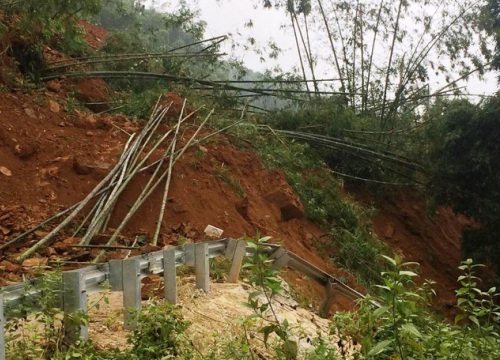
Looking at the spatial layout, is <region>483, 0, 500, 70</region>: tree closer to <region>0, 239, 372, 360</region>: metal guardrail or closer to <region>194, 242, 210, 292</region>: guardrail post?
<region>0, 239, 372, 360</region>: metal guardrail

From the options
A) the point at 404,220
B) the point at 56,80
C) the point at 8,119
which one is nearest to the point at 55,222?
the point at 8,119

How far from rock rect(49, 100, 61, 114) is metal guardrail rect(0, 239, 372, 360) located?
13.3ft

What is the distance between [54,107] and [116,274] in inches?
199

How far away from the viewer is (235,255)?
4844mm

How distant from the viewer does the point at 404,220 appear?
13289 mm

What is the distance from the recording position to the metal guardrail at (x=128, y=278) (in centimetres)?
272

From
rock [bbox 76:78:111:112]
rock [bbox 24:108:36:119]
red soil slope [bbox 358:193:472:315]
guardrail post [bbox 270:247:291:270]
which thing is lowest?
red soil slope [bbox 358:193:472:315]

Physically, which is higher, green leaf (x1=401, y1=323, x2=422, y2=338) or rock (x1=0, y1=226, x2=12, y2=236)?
rock (x1=0, y1=226, x2=12, y2=236)

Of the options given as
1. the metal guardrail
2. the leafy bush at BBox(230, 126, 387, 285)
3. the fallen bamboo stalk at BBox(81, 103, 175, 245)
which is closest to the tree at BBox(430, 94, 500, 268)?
the leafy bush at BBox(230, 126, 387, 285)

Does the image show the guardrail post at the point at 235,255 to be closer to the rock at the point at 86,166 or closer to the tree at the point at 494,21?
the rock at the point at 86,166

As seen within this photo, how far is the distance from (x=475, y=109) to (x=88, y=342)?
9501mm

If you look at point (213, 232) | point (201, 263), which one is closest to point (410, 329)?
point (201, 263)

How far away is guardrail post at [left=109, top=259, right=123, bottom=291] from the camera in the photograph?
11.0 ft

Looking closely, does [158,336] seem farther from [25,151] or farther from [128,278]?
[25,151]
